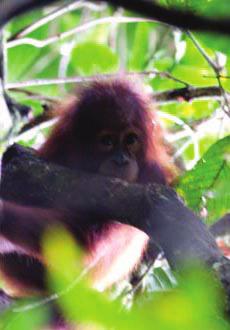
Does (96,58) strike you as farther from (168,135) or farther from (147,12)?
(147,12)

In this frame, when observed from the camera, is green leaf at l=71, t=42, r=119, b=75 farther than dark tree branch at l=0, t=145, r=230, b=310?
Yes

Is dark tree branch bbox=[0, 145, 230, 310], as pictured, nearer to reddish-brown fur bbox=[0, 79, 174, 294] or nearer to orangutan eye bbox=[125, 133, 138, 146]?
reddish-brown fur bbox=[0, 79, 174, 294]

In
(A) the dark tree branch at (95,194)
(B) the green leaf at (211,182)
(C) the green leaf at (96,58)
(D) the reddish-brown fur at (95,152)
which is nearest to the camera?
(A) the dark tree branch at (95,194)

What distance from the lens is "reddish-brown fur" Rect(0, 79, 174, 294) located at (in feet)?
9.86

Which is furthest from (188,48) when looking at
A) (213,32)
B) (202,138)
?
(213,32)

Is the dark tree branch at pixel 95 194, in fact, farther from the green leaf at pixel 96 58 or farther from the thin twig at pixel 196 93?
the green leaf at pixel 96 58

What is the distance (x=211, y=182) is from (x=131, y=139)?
90cm

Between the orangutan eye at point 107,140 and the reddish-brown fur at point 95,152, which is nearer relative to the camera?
the reddish-brown fur at point 95,152

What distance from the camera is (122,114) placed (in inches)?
125

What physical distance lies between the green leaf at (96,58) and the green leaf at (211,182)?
2022mm

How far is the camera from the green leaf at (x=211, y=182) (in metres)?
2.27

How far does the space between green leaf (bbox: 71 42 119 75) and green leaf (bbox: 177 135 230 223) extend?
6.63 feet

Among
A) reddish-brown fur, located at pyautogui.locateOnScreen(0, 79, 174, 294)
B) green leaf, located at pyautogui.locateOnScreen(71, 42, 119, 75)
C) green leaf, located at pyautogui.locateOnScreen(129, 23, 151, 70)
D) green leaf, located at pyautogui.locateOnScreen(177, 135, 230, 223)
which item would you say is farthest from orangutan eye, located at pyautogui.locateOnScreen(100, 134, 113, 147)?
green leaf, located at pyautogui.locateOnScreen(129, 23, 151, 70)

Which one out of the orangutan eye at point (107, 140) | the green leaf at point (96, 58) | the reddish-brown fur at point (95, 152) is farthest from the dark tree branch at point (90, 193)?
the green leaf at point (96, 58)
